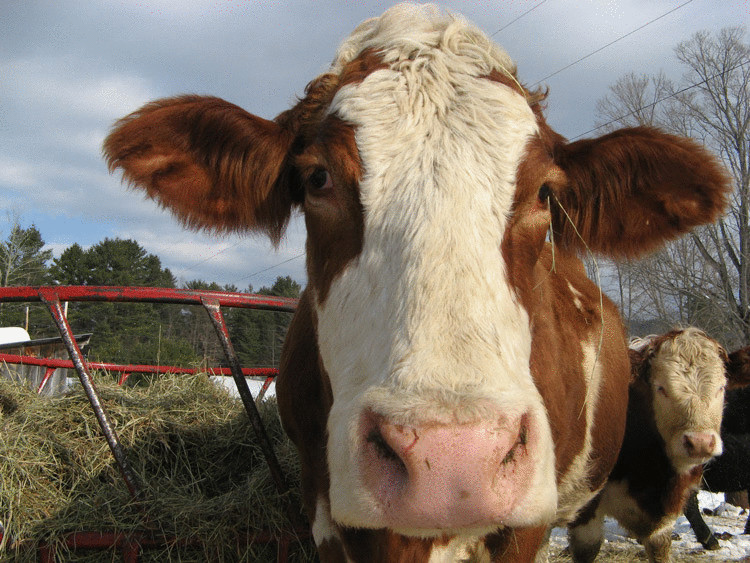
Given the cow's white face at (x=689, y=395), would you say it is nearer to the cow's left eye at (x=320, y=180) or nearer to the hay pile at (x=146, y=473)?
the hay pile at (x=146, y=473)

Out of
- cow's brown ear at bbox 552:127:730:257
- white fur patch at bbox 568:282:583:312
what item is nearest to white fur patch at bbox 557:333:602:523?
white fur patch at bbox 568:282:583:312

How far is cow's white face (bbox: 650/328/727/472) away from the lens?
4828 mm

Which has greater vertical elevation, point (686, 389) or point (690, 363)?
point (690, 363)

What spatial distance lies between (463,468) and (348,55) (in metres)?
1.78

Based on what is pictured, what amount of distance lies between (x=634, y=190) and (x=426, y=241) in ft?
5.14

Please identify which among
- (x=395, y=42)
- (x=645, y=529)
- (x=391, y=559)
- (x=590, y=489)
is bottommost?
(x=645, y=529)

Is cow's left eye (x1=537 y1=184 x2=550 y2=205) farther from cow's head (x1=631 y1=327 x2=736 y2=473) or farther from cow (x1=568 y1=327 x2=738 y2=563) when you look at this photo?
cow's head (x1=631 y1=327 x2=736 y2=473)

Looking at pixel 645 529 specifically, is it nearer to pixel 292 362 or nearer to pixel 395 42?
pixel 292 362

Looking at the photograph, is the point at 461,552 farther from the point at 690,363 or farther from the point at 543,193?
the point at 690,363

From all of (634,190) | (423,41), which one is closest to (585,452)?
(634,190)

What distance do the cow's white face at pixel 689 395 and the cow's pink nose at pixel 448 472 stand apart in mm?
4226

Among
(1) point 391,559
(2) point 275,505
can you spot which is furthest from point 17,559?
(1) point 391,559

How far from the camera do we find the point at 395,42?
7.36 feet

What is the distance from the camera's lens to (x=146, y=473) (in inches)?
131
